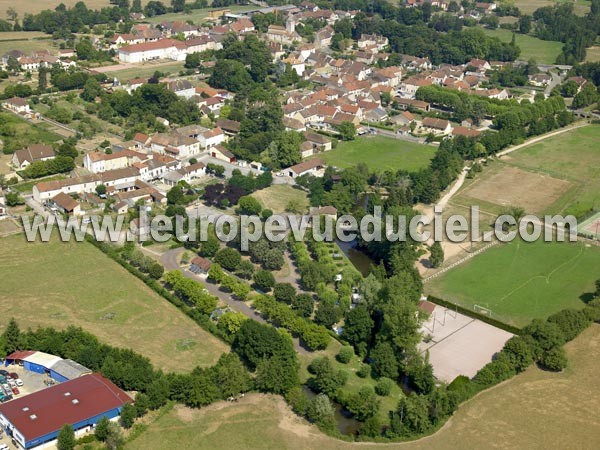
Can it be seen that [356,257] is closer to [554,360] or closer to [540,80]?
[554,360]

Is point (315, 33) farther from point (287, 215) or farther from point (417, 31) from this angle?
point (287, 215)

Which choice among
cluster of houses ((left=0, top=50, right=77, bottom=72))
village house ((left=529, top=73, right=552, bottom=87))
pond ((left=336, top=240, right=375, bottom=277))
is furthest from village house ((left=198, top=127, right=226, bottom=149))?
village house ((left=529, top=73, right=552, bottom=87))

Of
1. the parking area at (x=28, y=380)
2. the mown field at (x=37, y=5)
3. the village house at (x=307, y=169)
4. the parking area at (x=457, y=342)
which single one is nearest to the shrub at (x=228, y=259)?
the parking area at (x=457, y=342)

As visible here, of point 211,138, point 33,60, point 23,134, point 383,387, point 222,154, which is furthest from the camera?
point 33,60

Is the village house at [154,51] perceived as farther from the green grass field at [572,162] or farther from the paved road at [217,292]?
the paved road at [217,292]

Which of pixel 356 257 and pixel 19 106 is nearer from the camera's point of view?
pixel 356 257

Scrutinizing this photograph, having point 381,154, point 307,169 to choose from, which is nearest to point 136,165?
point 307,169
